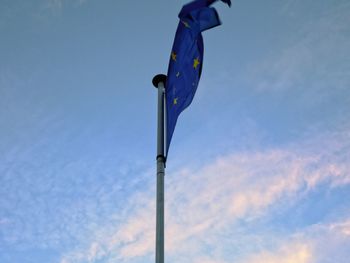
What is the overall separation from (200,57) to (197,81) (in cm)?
57

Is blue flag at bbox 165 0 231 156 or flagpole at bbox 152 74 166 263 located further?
blue flag at bbox 165 0 231 156

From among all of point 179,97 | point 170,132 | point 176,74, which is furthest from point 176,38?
point 170,132

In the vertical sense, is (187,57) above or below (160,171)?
above

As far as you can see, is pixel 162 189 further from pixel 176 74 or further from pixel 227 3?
pixel 227 3

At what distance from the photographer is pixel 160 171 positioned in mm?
9992

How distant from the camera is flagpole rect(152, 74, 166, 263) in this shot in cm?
897

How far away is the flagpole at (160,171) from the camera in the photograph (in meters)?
8.97

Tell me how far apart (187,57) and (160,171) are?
2916 millimetres

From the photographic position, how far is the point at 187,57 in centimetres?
1054

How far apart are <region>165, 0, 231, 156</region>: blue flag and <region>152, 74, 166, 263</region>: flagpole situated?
0.57 ft

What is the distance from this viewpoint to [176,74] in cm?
1095

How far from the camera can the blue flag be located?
9953mm

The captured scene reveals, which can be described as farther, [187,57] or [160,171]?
[187,57]

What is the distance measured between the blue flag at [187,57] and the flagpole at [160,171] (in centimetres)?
17
